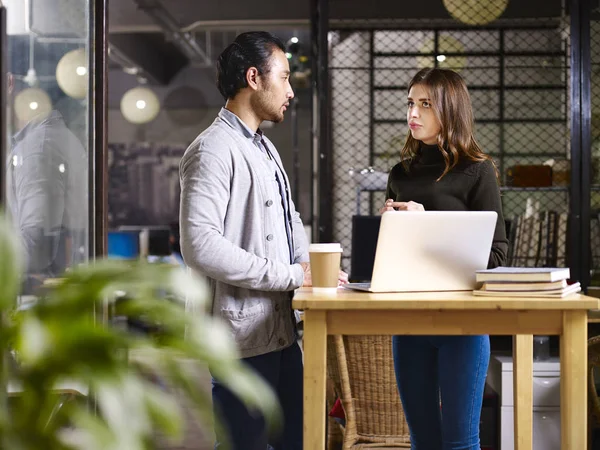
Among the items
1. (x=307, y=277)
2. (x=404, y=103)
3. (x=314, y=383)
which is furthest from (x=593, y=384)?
(x=404, y=103)

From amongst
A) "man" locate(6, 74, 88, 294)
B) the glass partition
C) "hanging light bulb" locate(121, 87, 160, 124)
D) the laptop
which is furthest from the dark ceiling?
the laptop

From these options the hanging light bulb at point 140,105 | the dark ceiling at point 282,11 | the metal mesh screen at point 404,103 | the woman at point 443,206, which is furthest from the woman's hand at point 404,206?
the hanging light bulb at point 140,105

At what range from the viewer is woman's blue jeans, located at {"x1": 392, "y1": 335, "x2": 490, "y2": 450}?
2102 millimetres

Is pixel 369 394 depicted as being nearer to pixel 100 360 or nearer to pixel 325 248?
pixel 325 248

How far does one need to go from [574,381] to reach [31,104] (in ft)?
5.85

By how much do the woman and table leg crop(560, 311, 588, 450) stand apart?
0.29 meters

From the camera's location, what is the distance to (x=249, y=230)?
2.11 m

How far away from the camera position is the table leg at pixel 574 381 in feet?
6.08

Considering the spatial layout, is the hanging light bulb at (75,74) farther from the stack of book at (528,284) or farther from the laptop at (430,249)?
the stack of book at (528,284)

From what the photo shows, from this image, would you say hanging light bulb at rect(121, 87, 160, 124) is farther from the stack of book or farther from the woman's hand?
the stack of book

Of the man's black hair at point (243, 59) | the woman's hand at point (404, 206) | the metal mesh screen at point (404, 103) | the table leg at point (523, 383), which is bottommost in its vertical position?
the table leg at point (523, 383)

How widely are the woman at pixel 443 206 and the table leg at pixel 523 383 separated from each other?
0.39ft

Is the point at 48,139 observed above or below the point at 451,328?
above

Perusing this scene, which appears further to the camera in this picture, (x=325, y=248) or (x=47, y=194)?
(x=47, y=194)
